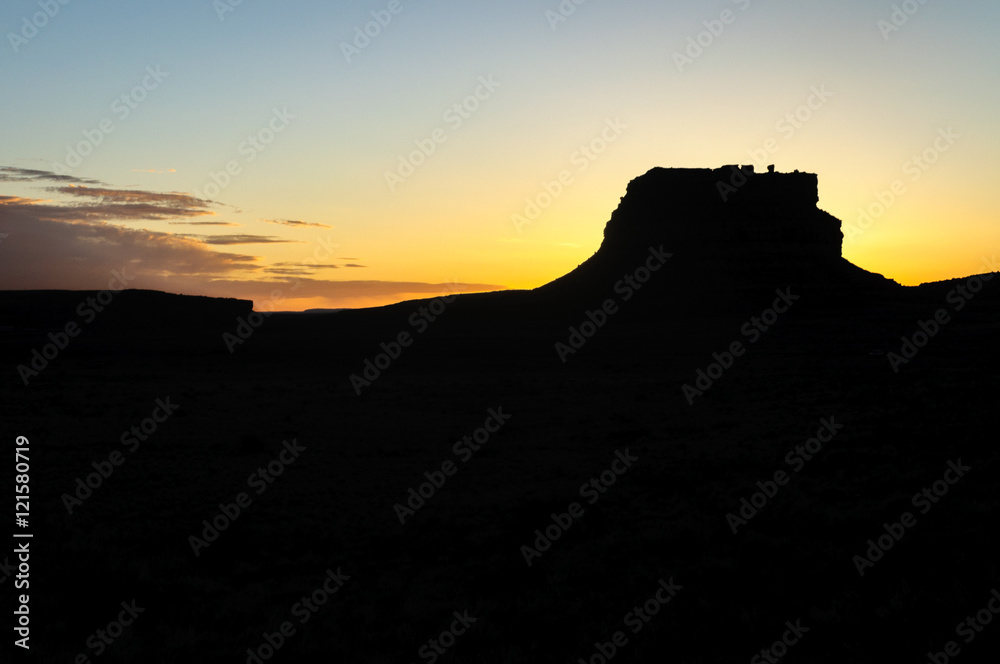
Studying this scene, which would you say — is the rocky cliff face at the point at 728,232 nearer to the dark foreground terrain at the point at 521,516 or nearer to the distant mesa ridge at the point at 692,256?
the distant mesa ridge at the point at 692,256

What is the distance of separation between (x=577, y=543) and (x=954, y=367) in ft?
83.0

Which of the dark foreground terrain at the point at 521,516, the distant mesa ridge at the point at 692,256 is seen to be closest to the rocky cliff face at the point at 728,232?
the distant mesa ridge at the point at 692,256

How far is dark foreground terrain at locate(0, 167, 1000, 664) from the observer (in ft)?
27.8

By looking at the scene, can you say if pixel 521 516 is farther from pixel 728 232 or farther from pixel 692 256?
pixel 728 232

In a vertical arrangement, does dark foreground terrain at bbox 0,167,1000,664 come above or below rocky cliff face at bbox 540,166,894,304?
below

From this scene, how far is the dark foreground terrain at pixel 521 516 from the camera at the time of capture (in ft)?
27.8

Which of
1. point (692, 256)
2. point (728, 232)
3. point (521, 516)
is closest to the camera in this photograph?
point (521, 516)

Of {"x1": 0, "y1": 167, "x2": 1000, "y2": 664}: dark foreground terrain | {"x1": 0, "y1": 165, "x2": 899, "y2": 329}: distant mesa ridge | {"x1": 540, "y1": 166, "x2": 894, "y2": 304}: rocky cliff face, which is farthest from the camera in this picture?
{"x1": 540, "y1": 166, "x2": 894, "y2": 304}: rocky cliff face

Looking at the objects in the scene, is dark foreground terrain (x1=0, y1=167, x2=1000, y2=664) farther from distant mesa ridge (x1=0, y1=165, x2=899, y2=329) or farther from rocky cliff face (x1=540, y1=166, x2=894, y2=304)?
rocky cliff face (x1=540, y1=166, x2=894, y2=304)

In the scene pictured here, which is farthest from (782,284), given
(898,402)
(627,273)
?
(898,402)

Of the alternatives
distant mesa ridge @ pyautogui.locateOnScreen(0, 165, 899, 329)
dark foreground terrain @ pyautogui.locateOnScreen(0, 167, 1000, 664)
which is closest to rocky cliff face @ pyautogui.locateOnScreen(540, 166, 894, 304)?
distant mesa ridge @ pyautogui.locateOnScreen(0, 165, 899, 329)

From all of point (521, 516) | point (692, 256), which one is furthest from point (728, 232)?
point (521, 516)

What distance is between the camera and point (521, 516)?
44.7ft

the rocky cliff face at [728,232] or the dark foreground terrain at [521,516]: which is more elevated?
A: the rocky cliff face at [728,232]
